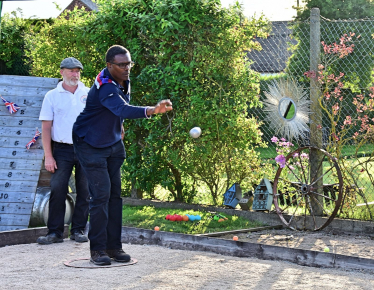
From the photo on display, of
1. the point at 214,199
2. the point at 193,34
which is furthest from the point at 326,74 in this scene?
the point at 214,199

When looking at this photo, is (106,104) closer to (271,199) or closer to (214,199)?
(271,199)

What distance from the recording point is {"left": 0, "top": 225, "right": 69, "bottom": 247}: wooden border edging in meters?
5.89

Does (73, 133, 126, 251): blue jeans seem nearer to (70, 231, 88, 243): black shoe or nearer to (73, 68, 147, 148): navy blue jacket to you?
(73, 68, 147, 148): navy blue jacket

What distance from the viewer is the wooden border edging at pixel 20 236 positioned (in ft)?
19.3

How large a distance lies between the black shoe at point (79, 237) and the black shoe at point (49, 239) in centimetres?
16

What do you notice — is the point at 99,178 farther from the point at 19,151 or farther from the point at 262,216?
the point at 262,216

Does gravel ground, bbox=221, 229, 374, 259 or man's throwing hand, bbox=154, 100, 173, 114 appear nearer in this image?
man's throwing hand, bbox=154, 100, 173, 114

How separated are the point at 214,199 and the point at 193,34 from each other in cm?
231

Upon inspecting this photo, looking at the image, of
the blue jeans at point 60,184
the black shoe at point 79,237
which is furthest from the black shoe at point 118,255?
the blue jeans at point 60,184

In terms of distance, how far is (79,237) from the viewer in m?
6.10

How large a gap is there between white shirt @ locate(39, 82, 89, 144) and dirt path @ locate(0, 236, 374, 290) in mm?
1247

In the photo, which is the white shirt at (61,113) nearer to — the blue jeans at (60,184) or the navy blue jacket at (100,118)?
the blue jeans at (60,184)

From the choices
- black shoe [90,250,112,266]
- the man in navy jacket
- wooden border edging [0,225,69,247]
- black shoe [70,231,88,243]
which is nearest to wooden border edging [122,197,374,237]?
black shoe [70,231,88,243]

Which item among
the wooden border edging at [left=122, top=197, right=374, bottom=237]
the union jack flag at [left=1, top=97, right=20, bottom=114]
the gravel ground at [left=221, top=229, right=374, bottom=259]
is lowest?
the gravel ground at [left=221, top=229, right=374, bottom=259]
